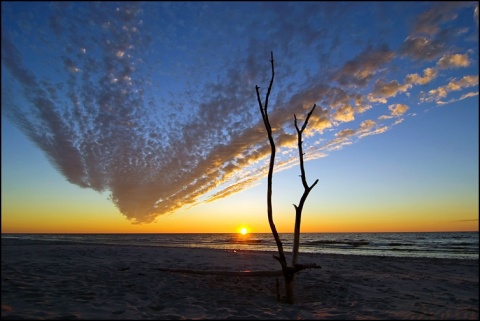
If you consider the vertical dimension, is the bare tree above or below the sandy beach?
above

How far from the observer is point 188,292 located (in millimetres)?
9781

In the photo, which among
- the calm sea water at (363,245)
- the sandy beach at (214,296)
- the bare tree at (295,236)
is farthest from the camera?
the calm sea water at (363,245)

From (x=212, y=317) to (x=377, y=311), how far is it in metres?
4.51

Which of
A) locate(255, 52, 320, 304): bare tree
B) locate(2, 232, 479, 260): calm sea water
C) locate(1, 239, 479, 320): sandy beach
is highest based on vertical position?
locate(255, 52, 320, 304): bare tree

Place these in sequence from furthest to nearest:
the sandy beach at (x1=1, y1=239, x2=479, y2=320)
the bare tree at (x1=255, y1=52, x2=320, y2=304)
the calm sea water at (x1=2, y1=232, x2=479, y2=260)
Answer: the calm sea water at (x1=2, y1=232, x2=479, y2=260) → the bare tree at (x1=255, y1=52, x2=320, y2=304) → the sandy beach at (x1=1, y1=239, x2=479, y2=320)

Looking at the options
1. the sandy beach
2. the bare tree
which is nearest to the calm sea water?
the sandy beach

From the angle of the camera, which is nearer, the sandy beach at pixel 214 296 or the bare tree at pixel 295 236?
the sandy beach at pixel 214 296

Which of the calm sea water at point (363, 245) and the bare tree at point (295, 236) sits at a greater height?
the bare tree at point (295, 236)

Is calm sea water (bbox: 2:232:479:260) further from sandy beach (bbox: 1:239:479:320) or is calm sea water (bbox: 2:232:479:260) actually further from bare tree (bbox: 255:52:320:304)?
bare tree (bbox: 255:52:320:304)

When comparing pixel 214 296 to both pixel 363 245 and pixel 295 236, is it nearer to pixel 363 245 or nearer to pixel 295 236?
pixel 295 236

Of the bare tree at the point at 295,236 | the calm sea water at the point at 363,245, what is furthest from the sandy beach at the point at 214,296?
the calm sea water at the point at 363,245

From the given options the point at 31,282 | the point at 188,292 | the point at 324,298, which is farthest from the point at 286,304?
the point at 31,282

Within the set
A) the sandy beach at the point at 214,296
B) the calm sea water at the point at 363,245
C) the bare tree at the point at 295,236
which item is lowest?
the calm sea water at the point at 363,245

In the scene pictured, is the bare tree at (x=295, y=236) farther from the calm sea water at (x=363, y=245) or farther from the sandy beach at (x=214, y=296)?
the calm sea water at (x=363, y=245)
